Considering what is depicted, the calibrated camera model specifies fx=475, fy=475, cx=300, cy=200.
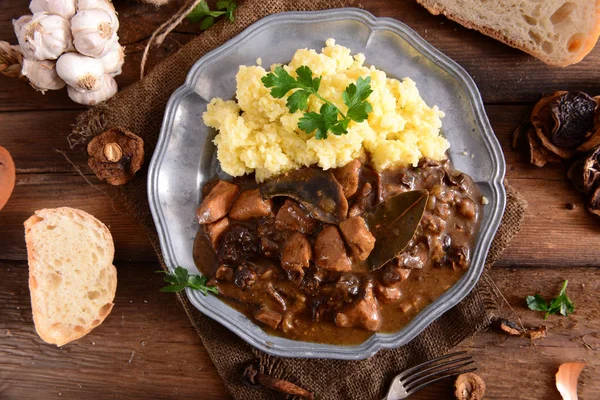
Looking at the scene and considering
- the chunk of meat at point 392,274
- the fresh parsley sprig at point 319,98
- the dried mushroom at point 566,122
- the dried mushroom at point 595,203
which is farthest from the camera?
the dried mushroom at point 595,203

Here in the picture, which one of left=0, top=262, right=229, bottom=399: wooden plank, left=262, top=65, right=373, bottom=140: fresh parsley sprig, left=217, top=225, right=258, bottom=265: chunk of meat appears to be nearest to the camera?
left=262, top=65, right=373, bottom=140: fresh parsley sprig

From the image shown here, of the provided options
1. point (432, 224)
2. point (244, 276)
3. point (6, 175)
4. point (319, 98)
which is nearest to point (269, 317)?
point (244, 276)

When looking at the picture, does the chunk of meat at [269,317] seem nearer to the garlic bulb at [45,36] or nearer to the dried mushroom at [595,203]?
the garlic bulb at [45,36]

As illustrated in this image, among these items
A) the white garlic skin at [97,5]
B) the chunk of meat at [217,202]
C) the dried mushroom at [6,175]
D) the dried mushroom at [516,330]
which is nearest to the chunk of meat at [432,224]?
the dried mushroom at [516,330]

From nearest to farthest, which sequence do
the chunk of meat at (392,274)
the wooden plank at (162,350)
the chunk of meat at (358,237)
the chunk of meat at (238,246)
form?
the chunk of meat at (358,237) → the chunk of meat at (392,274) → the chunk of meat at (238,246) → the wooden plank at (162,350)

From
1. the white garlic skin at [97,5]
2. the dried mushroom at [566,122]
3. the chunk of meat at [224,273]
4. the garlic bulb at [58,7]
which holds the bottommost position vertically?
the chunk of meat at [224,273]

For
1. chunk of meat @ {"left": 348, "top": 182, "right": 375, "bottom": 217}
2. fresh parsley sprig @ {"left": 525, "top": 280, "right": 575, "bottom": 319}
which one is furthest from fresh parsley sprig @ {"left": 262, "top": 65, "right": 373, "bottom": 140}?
fresh parsley sprig @ {"left": 525, "top": 280, "right": 575, "bottom": 319}

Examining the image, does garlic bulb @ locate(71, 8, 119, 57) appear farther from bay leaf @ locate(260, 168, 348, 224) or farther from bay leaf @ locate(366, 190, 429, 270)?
bay leaf @ locate(366, 190, 429, 270)
